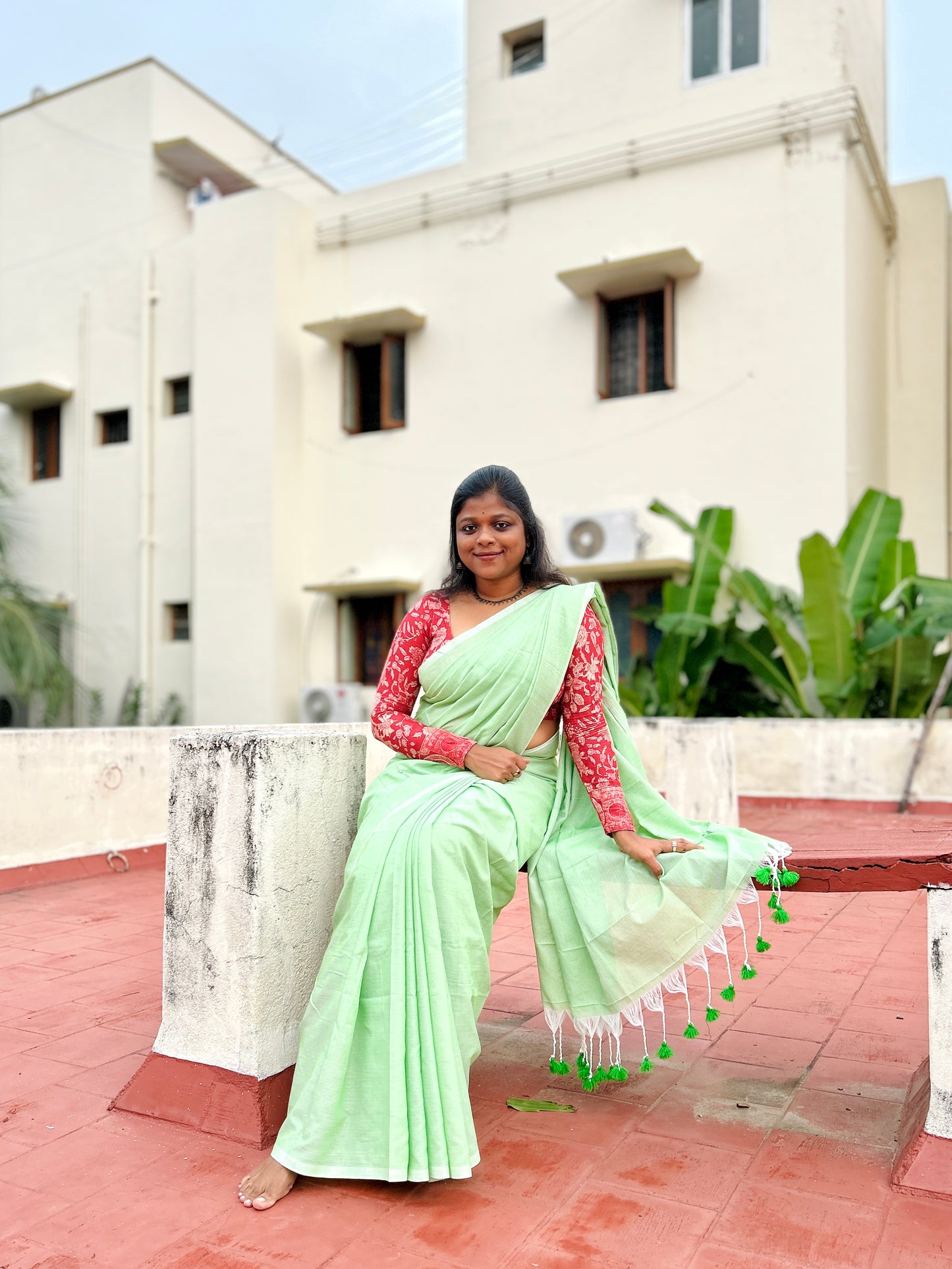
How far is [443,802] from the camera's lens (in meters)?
2.52

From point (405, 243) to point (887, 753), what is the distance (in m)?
8.28

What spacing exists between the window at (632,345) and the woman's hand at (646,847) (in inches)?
354

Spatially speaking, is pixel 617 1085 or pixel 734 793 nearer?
pixel 617 1085

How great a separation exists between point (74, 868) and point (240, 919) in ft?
11.7

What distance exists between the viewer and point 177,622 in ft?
46.3

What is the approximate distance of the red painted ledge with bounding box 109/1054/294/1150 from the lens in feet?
8.21

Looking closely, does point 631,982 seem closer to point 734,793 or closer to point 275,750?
point 275,750

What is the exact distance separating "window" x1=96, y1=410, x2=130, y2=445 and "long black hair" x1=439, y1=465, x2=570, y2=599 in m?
12.7

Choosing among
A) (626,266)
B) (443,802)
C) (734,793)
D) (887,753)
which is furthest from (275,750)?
(626,266)

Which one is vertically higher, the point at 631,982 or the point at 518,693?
the point at 518,693

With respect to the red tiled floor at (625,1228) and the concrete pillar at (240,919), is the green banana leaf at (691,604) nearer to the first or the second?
the concrete pillar at (240,919)

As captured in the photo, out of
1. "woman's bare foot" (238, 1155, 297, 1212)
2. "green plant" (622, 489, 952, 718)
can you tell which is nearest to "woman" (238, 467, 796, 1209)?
"woman's bare foot" (238, 1155, 297, 1212)

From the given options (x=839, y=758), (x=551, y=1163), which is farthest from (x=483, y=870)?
(x=839, y=758)

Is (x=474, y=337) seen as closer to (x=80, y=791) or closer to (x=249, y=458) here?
(x=249, y=458)
